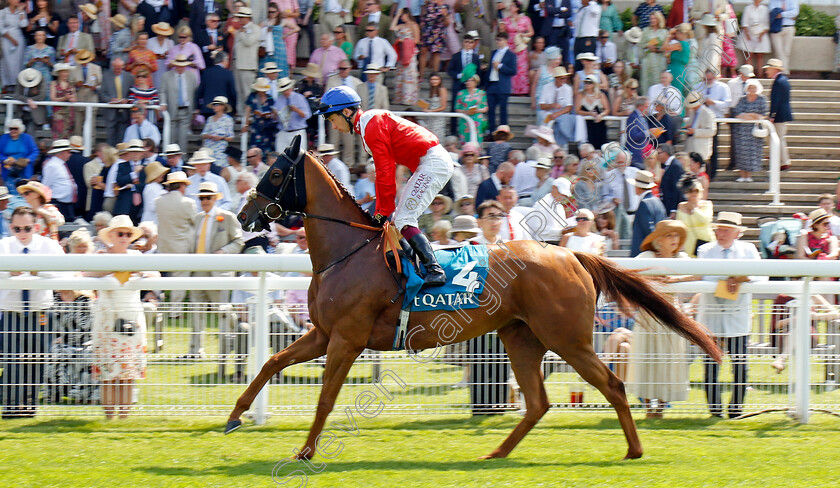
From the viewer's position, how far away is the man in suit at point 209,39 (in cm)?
1194

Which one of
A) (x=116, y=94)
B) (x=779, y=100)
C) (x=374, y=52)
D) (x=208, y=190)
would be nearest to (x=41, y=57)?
(x=116, y=94)

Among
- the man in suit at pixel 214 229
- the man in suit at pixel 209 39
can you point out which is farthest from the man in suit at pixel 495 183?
the man in suit at pixel 209 39

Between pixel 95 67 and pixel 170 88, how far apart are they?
0.95 meters

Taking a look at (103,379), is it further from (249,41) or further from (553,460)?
(249,41)

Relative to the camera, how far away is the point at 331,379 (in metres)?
5.26

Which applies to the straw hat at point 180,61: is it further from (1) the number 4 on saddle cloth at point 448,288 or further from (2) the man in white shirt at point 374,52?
(1) the number 4 on saddle cloth at point 448,288

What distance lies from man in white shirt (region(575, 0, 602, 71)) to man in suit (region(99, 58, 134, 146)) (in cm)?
554

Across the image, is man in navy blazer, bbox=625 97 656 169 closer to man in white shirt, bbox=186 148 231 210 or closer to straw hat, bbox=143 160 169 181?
man in white shirt, bbox=186 148 231 210

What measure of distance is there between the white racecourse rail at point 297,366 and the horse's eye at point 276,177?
0.70 metres

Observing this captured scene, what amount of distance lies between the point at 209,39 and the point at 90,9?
163 cm

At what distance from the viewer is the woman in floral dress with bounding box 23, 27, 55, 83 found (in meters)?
11.6

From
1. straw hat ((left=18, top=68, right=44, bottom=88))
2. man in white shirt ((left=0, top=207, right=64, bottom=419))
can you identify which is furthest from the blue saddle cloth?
straw hat ((left=18, top=68, right=44, bottom=88))

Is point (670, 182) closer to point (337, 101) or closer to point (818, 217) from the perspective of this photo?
point (818, 217)

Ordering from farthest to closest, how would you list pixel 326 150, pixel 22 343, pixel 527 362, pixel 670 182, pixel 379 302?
pixel 670 182
pixel 326 150
pixel 22 343
pixel 527 362
pixel 379 302
